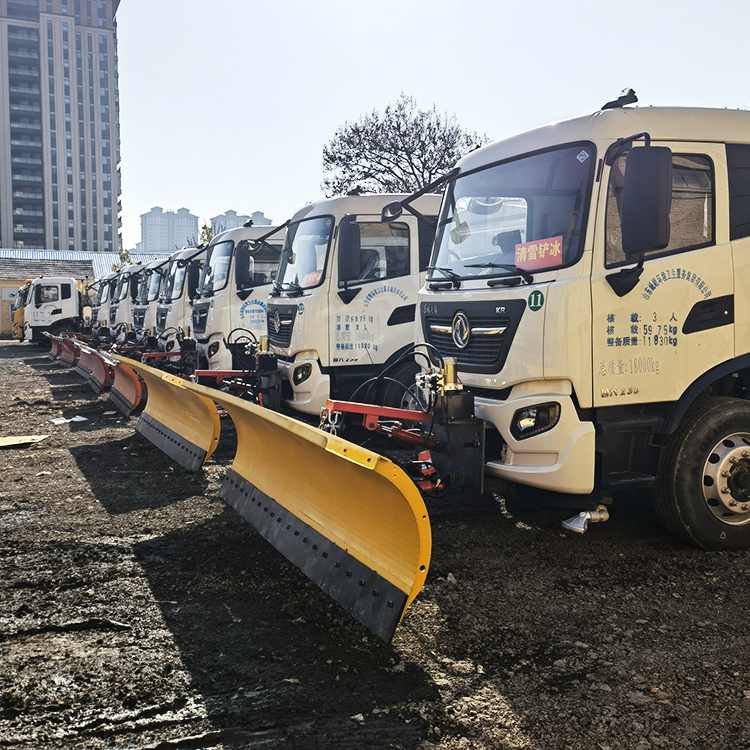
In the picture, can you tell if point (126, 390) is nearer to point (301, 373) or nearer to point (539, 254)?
point (301, 373)

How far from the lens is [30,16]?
104 meters

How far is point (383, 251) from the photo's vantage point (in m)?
8.09

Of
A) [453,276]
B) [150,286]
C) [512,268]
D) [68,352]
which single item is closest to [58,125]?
[68,352]

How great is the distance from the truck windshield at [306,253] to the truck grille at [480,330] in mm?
2999

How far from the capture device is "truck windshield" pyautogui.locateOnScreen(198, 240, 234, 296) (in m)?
11.8

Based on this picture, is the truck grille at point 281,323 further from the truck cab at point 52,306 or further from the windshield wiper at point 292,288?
the truck cab at point 52,306

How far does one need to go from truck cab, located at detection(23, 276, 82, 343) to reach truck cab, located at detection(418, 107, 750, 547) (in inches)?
1083

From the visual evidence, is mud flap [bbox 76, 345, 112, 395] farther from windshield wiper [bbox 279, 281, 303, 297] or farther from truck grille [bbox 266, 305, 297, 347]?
windshield wiper [bbox 279, 281, 303, 297]

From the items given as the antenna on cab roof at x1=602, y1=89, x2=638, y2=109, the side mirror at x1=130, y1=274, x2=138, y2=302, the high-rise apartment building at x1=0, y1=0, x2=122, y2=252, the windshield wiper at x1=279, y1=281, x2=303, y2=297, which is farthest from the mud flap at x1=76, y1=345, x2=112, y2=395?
the high-rise apartment building at x1=0, y1=0, x2=122, y2=252

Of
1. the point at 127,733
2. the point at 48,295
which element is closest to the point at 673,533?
the point at 127,733

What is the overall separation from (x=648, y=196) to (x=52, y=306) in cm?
2903

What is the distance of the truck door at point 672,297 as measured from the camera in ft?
14.6

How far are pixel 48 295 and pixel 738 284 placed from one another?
2867 centimetres

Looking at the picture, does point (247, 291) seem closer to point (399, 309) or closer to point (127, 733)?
point (399, 309)
